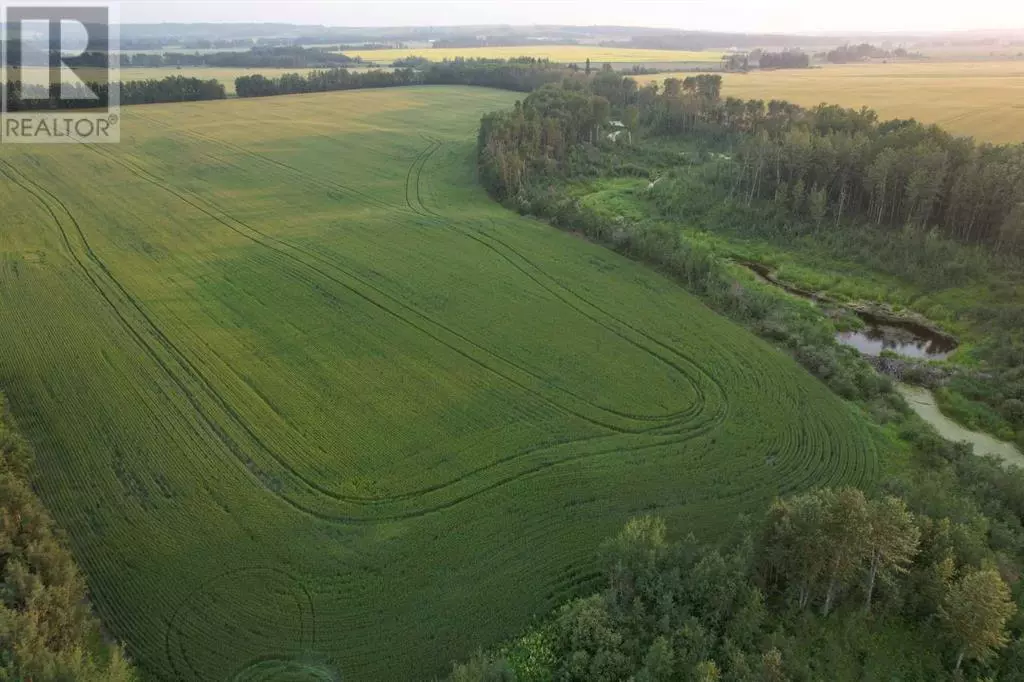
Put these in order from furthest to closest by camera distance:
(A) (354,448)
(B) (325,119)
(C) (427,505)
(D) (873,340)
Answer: (B) (325,119) < (D) (873,340) < (A) (354,448) < (C) (427,505)

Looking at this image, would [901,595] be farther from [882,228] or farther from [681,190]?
[681,190]

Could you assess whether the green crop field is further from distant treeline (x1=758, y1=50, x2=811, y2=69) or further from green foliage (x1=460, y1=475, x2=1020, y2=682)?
distant treeline (x1=758, y1=50, x2=811, y2=69)

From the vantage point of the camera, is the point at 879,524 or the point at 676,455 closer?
the point at 879,524

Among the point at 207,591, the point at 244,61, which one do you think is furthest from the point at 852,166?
the point at 244,61

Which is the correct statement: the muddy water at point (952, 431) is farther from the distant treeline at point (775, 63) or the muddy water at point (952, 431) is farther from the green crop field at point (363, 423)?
the distant treeline at point (775, 63)

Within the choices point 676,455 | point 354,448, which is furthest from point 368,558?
point 676,455

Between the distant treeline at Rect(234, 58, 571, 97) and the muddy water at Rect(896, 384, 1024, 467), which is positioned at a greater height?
the distant treeline at Rect(234, 58, 571, 97)

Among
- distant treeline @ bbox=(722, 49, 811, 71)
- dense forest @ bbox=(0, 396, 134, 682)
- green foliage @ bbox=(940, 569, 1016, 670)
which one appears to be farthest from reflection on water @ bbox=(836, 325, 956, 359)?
distant treeline @ bbox=(722, 49, 811, 71)
